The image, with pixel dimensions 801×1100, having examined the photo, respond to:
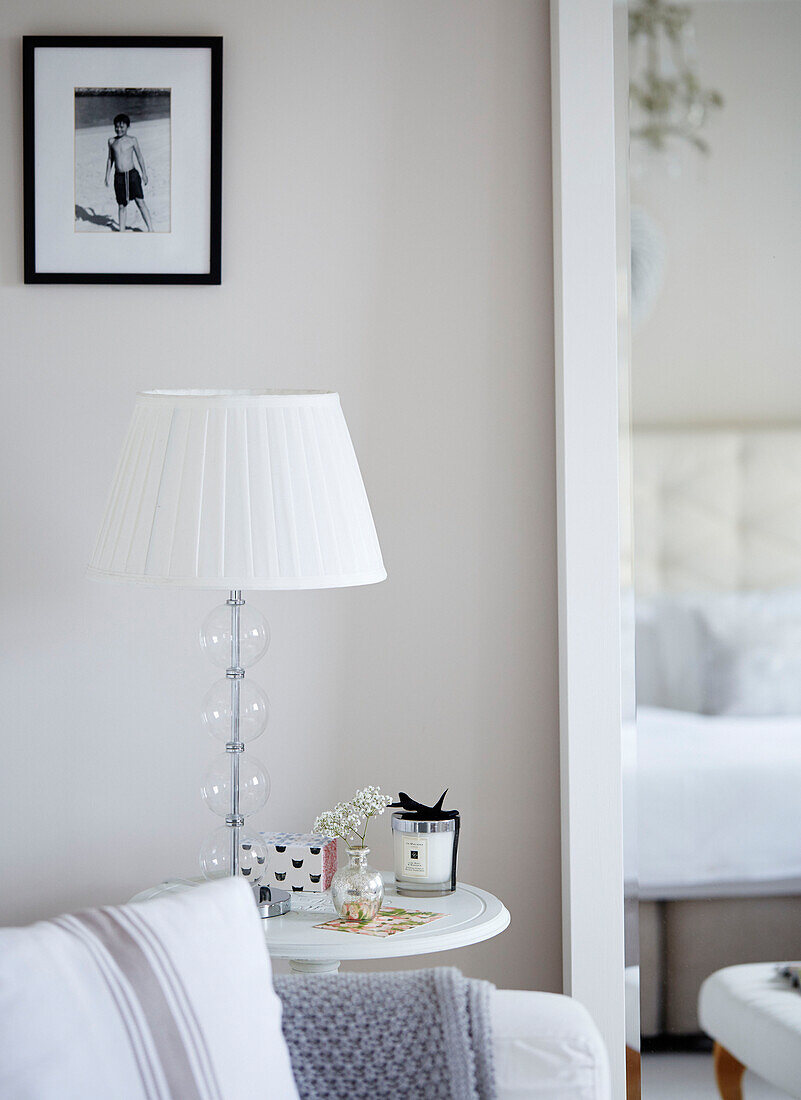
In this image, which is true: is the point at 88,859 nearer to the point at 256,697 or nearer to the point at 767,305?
the point at 256,697

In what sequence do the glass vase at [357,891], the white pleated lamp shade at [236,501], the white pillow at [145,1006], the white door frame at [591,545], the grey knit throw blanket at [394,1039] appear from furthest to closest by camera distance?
the white door frame at [591,545] → the glass vase at [357,891] → the white pleated lamp shade at [236,501] → the grey knit throw blanket at [394,1039] → the white pillow at [145,1006]

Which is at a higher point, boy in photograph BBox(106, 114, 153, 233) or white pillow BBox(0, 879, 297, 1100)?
boy in photograph BBox(106, 114, 153, 233)

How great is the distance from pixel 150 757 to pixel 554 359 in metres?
1.00

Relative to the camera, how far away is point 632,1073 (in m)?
1.89

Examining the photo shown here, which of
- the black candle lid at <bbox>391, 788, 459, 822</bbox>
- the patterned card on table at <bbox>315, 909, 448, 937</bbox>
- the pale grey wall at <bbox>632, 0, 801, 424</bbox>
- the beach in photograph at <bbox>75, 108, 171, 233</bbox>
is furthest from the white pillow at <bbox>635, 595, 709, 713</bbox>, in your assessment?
the beach in photograph at <bbox>75, 108, 171, 233</bbox>

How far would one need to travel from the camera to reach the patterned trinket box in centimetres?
166

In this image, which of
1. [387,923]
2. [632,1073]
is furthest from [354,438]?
[632,1073]

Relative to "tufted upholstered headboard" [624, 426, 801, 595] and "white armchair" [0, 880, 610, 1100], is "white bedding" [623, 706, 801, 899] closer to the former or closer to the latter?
"tufted upholstered headboard" [624, 426, 801, 595]

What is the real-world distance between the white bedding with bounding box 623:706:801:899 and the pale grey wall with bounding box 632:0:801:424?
55 centimetres

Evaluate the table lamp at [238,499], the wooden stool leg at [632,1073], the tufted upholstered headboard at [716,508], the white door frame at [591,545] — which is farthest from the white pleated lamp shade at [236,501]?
the wooden stool leg at [632,1073]

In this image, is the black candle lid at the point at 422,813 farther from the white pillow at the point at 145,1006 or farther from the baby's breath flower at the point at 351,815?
the white pillow at the point at 145,1006

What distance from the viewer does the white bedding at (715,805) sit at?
1915 millimetres

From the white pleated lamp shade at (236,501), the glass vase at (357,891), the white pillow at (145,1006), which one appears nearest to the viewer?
the white pillow at (145,1006)

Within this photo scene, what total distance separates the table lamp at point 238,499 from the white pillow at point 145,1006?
43 cm
